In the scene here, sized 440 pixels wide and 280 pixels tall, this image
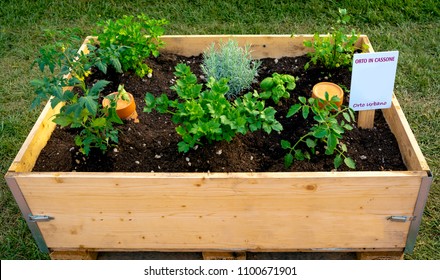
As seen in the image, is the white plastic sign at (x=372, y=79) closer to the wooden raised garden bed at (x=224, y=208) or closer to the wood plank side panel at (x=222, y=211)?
the wooden raised garden bed at (x=224, y=208)

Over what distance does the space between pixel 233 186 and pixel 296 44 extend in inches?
46.6

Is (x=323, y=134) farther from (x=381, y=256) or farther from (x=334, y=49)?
(x=334, y=49)

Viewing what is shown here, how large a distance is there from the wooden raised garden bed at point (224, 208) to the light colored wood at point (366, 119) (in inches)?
4.3

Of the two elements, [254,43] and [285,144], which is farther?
[254,43]

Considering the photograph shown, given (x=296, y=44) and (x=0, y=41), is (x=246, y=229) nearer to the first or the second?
(x=296, y=44)

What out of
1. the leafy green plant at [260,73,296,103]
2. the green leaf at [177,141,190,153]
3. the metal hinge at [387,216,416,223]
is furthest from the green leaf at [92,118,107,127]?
the metal hinge at [387,216,416,223]

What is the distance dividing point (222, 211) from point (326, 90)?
797 mm

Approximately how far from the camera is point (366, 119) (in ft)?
7.23

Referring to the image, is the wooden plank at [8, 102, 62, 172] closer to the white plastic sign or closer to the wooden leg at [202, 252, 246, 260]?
the wooden leg at [202, 252, 246, 260]

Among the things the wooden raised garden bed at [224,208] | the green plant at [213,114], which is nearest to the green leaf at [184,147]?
the green plant at [213,114]

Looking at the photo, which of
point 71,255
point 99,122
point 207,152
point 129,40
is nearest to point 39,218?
point 71,255

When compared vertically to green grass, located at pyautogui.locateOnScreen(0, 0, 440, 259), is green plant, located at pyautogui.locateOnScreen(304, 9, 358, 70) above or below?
above

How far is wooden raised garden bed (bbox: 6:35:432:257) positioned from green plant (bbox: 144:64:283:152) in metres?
0.17

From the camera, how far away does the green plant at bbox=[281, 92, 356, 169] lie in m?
1.91
